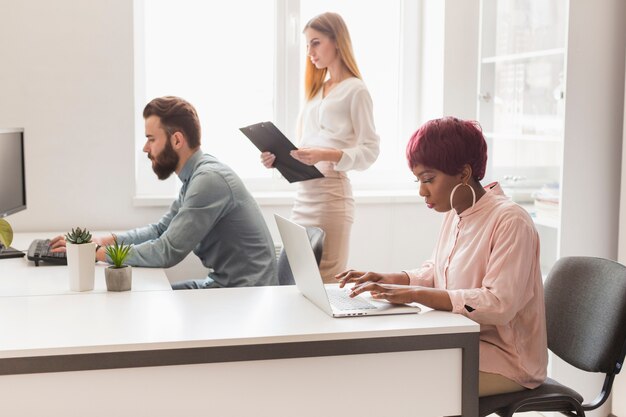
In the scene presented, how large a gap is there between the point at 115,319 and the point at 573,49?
2.17 metres

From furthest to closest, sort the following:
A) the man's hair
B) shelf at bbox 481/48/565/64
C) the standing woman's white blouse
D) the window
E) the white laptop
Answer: the window, the standing woman's white blouse, shelf at bbox 481/48/565/64, the man's hair, the white laptop

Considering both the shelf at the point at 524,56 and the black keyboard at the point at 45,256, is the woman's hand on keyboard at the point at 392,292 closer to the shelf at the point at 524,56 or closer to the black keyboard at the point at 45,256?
the black keyboard at the point at 45,256

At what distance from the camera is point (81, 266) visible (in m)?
2.40

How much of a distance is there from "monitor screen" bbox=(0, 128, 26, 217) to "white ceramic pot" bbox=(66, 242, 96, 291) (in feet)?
3.04

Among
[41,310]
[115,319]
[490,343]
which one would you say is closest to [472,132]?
[490,343]

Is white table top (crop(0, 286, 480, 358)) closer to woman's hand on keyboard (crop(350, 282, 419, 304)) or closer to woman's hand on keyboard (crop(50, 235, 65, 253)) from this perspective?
woman's hand on keyboard (crop(350, 282, 419, 304))

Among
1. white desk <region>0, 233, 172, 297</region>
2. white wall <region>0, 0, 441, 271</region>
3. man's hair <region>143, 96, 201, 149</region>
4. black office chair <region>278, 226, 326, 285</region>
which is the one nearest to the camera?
white desk <region>0, 233, 172, 297</region>

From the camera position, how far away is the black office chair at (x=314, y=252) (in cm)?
288

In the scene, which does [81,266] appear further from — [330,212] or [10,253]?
[330,212]

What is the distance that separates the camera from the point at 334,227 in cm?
360

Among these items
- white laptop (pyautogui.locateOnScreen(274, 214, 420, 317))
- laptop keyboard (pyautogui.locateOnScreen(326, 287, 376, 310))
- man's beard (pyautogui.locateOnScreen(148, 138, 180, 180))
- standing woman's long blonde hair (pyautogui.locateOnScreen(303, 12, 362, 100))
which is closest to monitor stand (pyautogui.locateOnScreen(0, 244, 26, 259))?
man's beard (pyautogui.locateOnScreen(148, 138, 180, 180))

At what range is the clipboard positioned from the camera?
326cm

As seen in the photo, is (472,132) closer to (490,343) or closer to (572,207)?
(490,343)

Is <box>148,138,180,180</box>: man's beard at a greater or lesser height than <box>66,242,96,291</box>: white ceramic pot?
greater
